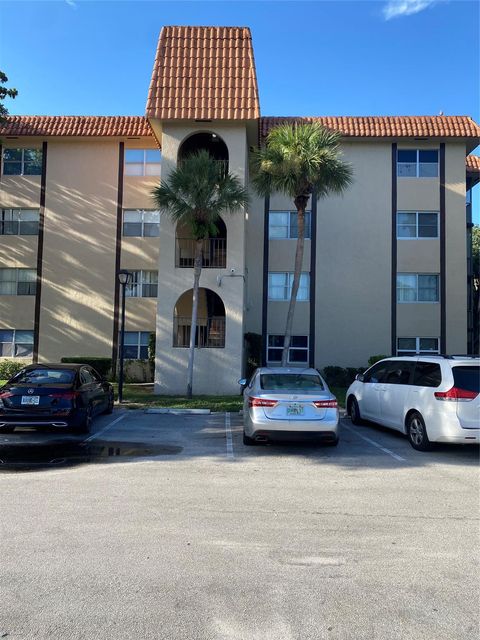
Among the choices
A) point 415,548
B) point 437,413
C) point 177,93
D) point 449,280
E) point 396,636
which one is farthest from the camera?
point 449,280

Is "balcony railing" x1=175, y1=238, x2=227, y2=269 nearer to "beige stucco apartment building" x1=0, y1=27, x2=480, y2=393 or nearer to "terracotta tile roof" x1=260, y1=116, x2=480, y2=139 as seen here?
"beige stucco apartment building" x1=0, y1=27, x2=480, y2=393

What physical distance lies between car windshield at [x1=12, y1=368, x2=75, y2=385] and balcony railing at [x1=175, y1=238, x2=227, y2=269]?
926cm

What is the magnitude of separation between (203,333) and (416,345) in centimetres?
976

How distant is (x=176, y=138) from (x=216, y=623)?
696 inches

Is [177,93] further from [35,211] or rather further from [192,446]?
[192,446]

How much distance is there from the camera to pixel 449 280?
73.3 ft

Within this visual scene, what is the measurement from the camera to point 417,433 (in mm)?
9266

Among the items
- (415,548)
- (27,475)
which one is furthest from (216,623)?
(27,475)

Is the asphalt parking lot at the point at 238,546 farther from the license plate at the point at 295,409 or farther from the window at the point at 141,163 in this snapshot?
the window at the point at 141,163

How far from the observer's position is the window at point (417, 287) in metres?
22.6

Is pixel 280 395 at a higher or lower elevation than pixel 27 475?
higher

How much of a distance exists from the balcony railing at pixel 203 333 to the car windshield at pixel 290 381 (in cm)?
872

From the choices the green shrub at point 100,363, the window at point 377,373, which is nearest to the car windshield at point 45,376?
the window at point 377,373

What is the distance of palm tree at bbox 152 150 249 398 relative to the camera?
16.3 m
